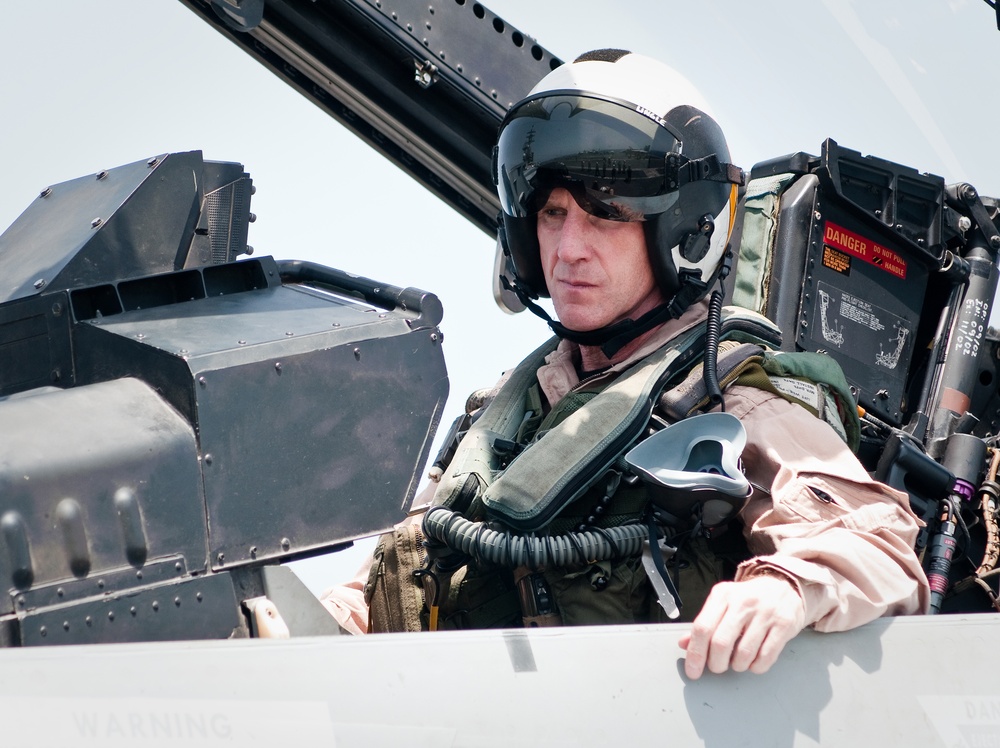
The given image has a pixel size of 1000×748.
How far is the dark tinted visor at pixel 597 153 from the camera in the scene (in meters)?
2.06

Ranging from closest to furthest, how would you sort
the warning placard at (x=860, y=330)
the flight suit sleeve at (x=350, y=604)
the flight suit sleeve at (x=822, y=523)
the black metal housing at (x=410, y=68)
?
the flight suit sleeve at (x=822, y=523) → the flight suit sleeve at (x=350, y=604) → the warning placard at (x=860, y=330) → the black metal housing at (x=410, y=68)

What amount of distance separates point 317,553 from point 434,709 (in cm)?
40

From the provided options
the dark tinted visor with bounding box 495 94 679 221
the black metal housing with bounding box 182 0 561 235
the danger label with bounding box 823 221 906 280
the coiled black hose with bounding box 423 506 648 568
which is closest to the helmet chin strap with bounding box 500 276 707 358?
the dark tinted visor with bounding box 495 94 679 221

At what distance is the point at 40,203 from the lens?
7.02ft

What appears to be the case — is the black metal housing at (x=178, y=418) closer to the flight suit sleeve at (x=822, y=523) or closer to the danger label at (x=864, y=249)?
the flight suit sleeve at (x=822, y=523)

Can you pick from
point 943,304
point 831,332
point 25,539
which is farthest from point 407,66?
point 25,539

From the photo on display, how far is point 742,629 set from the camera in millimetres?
1463

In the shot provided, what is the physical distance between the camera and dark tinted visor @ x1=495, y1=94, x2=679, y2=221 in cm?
206

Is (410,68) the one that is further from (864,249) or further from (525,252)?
(864,249)

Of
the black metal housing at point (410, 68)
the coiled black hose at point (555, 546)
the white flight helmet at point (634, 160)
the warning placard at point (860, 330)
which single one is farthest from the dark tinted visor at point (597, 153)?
the black metal housing at point (410, 68)

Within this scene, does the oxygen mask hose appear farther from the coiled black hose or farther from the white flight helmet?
the coiled black hose

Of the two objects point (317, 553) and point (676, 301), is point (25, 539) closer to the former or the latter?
point (317, 553)

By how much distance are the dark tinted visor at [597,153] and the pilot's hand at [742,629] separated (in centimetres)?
81

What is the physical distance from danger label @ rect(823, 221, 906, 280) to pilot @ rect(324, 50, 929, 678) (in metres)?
0.82
